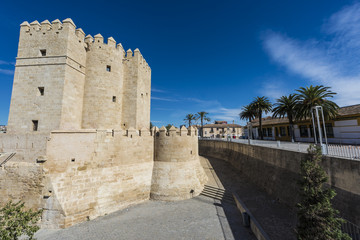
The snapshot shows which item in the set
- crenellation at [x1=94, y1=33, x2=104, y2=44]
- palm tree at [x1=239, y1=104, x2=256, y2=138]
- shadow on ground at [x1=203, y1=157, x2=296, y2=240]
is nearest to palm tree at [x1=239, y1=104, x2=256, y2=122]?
palm tree at [x1=239, y1=104, x2=256, y2=138]

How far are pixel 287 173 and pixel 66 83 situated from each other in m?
21.8

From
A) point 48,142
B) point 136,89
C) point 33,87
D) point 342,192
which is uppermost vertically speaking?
point 136,89

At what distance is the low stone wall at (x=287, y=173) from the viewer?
8195 millimetres

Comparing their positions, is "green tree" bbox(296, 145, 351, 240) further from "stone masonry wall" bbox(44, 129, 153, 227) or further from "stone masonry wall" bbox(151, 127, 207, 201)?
"stone masonry wall" bbox(44, 129, 153, 227)

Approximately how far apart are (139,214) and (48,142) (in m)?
9.70

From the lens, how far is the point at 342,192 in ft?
28.6

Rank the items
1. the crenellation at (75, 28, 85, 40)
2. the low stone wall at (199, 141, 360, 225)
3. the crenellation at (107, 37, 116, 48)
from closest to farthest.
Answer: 1. the low stone wall at (199, 141, 360, 225)
2. the crenellation at (75, 28, 85, 40)
3. the crenellation at (107, 37, 116, 48)

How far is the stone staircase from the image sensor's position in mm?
15721

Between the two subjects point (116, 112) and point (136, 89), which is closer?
point (116, 112)

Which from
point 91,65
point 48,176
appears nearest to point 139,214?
point 48,176

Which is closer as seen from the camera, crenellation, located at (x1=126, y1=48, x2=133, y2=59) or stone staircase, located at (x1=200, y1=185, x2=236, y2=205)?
stone staircase, located at (x1=200, y1=185, x2=236, y2=205)

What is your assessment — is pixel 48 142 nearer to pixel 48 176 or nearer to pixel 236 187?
pixel 48 176

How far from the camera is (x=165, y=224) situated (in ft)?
39.9

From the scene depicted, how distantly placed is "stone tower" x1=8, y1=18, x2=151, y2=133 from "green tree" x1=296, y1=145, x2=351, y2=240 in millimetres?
16442
